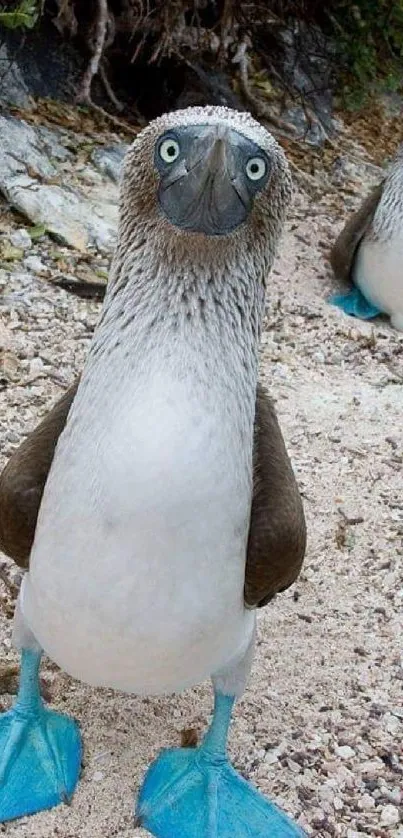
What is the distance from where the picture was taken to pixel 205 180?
206cm

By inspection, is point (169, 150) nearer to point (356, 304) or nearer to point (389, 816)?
point (389, 816)

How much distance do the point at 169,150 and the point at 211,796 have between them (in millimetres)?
1681

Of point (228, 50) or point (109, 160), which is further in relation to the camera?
point (228, 50)

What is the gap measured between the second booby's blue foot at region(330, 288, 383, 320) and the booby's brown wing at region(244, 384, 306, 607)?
A: 137 inches

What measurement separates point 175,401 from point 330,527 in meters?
1.91

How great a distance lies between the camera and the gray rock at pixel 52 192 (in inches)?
215

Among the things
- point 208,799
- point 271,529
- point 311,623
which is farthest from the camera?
point 311,623

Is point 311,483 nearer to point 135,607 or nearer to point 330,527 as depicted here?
point 330,527

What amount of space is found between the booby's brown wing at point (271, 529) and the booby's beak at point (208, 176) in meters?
0.66

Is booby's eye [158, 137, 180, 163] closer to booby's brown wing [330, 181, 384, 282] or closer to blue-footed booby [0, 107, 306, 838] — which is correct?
blue-footed booby [0, 107, 306, 838]

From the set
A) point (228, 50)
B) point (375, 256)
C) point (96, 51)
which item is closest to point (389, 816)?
point (375, 256)

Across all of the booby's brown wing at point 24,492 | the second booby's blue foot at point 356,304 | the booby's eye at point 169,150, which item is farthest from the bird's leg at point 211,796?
the second booby's blue foot at point 356,304

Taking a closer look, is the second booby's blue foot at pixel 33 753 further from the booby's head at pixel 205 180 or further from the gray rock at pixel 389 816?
the booby's head at pixel 205 180

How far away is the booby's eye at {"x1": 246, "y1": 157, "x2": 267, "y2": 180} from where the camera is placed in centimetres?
216
